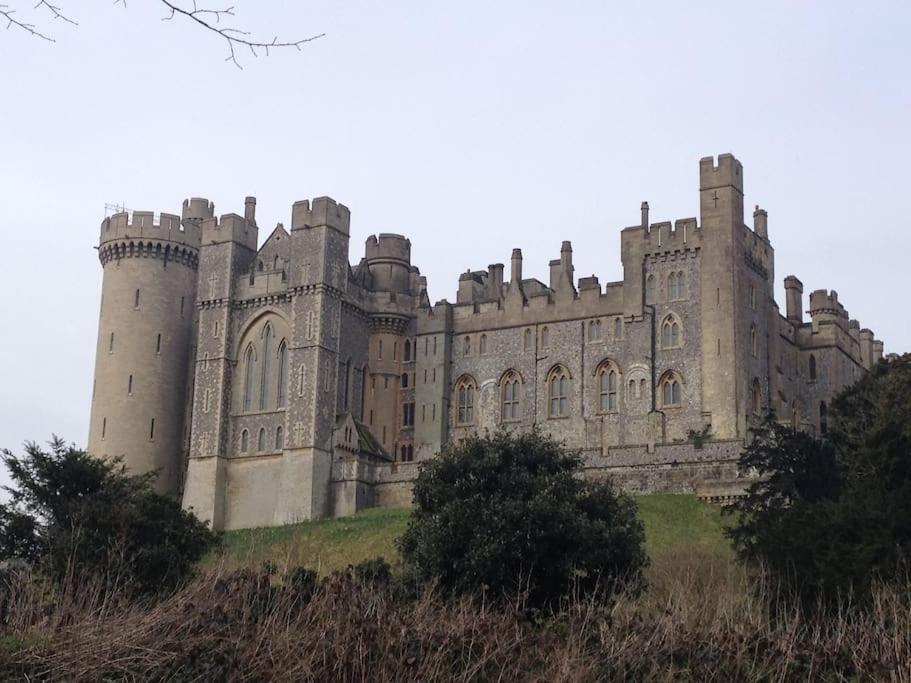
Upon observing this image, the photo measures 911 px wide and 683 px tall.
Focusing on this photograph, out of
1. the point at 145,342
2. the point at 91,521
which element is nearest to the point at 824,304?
the point at 145,342

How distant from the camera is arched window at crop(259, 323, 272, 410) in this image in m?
65.1

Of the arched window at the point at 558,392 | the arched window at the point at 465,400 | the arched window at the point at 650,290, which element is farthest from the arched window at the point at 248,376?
the arched window at the point at 650,290

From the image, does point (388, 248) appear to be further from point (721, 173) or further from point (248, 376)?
point (721, 173)

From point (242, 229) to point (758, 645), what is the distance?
50.3 meters

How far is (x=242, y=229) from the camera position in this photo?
6794cm

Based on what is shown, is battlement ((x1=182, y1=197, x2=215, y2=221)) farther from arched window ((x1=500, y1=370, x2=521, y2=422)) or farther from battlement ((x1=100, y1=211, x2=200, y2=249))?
arched window ((x1=500, y1=370, x2=521, y2=422))


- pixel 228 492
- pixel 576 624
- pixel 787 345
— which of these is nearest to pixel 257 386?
pixel 228 492

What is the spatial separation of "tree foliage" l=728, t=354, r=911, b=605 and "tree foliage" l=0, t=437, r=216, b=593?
47.8ft

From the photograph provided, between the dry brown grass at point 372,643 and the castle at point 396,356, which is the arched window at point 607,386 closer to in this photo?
the castle at point 396,356

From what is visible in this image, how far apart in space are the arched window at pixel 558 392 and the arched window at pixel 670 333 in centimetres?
485

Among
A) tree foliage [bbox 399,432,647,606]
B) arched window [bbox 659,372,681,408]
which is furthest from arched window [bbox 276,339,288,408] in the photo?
tree foliage [bbox 399,432,647,606]

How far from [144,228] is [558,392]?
20509 millimetres

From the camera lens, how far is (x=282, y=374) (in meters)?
64.9

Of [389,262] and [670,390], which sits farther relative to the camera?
[389,262]
